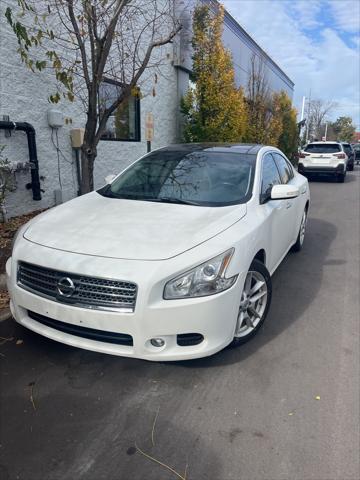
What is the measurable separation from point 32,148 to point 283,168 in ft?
13.7

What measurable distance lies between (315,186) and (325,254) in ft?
31.0

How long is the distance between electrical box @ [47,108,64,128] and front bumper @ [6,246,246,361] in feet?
15.5

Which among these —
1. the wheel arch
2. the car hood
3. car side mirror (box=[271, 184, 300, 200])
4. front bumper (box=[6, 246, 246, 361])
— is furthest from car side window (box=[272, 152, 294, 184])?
front bumper (box=[6, 246, 246, 361])

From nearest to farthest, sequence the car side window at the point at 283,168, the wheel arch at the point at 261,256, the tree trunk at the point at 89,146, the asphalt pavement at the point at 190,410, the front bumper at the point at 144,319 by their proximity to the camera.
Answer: the asphalt pavement at the point at 190,410
the front bumper at the point at 144,319
the wheel arch at the point at 261,256
the car side window at the point at 283,168
the tree trunk at the point at 89,146

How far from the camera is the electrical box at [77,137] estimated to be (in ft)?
23.5

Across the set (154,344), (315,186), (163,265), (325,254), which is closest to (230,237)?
(163,265)

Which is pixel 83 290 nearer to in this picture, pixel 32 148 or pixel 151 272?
pixel 151 272

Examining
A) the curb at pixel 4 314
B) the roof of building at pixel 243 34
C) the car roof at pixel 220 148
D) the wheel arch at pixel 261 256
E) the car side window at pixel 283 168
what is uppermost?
the roof of building at pixel 243 34

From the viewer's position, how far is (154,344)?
242 centimetres

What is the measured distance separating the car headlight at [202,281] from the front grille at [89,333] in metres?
0.40

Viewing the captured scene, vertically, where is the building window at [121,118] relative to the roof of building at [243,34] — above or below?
below

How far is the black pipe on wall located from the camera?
5875 millimetres

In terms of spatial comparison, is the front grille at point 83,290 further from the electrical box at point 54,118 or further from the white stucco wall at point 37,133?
the electrical box at point 54,118

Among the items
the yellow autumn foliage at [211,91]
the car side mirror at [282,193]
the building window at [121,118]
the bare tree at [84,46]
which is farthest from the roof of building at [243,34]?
the car side mirror at [282,193]
